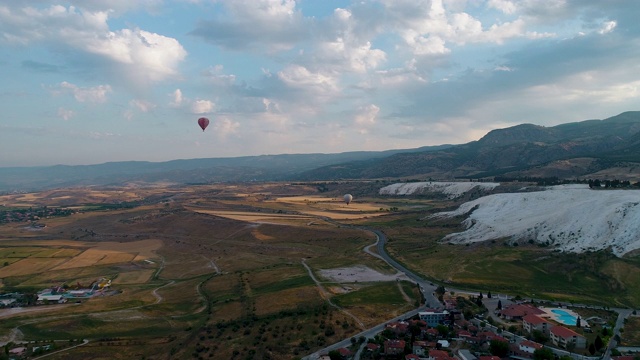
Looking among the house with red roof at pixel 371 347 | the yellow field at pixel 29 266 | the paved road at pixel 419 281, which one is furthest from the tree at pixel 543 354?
the yellow field at pixel 29 266

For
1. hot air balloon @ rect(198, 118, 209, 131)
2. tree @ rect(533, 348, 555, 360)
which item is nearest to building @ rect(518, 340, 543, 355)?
tree @ rect(533, 348, 555, 360)

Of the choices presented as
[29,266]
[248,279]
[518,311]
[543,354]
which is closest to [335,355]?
[543,354]

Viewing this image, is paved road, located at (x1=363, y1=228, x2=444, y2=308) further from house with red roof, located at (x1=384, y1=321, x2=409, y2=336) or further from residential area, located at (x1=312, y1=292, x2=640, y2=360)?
house with red roof, located at (x1=384, y1=321, x2=409, y2=336)

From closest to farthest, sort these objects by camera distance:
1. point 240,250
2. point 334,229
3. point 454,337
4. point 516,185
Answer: point 454,337 → point 240,250 → point 334,229 → point 516,185

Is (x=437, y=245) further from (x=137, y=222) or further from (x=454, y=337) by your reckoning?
(x=137, y=222)

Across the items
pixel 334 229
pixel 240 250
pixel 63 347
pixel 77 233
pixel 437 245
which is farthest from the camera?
pixel 77 233

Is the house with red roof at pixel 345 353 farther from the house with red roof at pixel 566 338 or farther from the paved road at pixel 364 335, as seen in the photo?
the house with red roof at pixel 566 338

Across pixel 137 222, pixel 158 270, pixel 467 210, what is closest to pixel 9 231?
pixel 137 222
